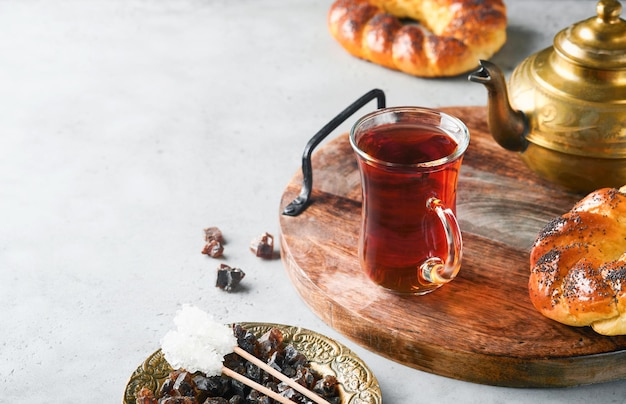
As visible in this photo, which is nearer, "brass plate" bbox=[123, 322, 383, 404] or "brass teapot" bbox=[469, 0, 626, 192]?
"brass plate" bbox=[123, 322, 383, 404]

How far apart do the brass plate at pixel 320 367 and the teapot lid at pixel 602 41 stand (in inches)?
34.7

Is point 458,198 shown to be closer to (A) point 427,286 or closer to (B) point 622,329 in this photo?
(A) point 427,286

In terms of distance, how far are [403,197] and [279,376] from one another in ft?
1.41

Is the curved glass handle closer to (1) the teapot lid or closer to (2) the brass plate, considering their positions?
(2) the brass plate

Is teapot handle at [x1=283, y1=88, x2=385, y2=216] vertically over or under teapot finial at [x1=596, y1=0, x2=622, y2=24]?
under

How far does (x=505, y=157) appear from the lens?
238cm

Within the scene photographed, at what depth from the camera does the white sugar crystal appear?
1.62 m

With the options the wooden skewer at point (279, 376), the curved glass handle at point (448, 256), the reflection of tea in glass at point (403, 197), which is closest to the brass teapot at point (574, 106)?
the reflection of tea in glass at point (403, 197)

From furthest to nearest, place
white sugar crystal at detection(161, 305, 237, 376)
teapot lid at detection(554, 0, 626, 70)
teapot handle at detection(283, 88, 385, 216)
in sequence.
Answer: teapot handle at detection(283, 88, 385, 216) → teapot lid at detection(554, 0, 626, 70) → white sugar crystal at detection(161, 305, 237, 376)

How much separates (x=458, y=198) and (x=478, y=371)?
562 millimetres

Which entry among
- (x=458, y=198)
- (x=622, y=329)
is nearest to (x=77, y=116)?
(x=458, y=198)

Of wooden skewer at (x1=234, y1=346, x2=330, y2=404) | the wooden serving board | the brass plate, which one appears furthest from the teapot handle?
wooden skewer at (x1=234, y1=346, x2=330, y2=404)

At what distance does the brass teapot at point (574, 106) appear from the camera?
2031 millimetres

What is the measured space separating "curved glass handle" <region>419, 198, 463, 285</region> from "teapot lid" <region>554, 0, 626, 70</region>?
22.0 inches
